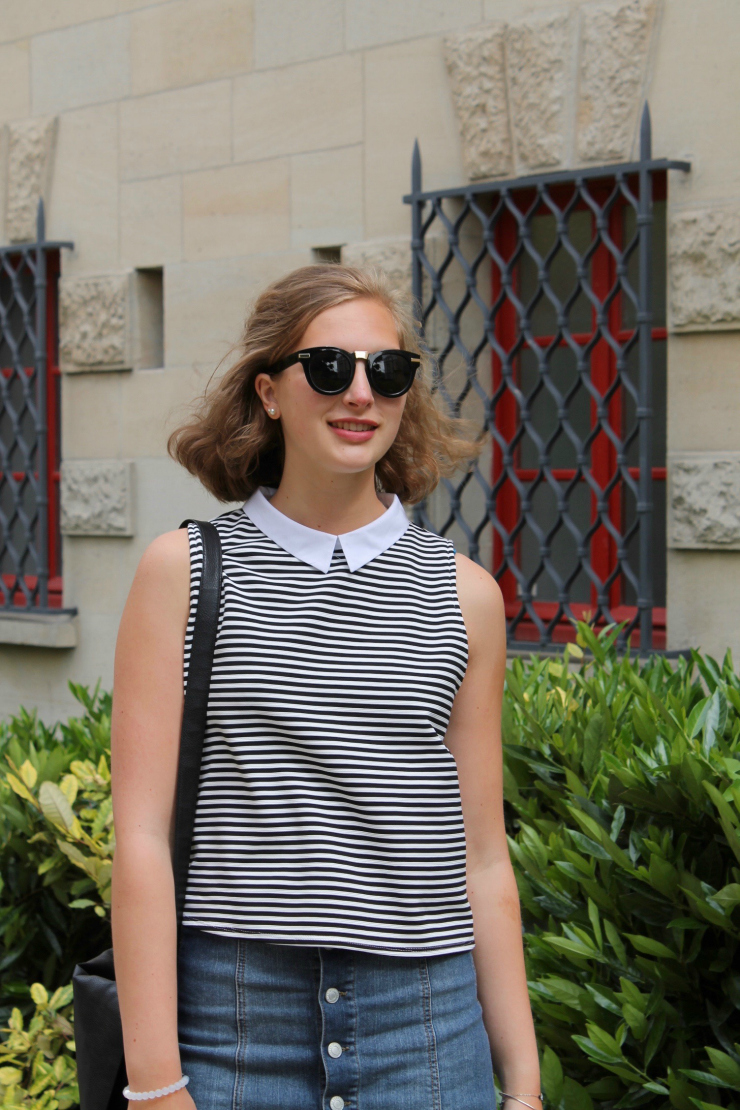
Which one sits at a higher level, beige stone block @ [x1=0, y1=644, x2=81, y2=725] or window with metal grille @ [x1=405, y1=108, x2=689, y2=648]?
window with metal grille @ [x1=405, y1=108, x2=689, y2=648]

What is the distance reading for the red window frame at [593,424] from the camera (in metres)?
5.20

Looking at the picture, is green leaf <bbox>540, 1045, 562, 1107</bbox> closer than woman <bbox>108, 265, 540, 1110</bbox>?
No

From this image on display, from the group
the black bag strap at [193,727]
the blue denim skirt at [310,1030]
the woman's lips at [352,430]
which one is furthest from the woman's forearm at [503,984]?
the woman's lips at [352,430]

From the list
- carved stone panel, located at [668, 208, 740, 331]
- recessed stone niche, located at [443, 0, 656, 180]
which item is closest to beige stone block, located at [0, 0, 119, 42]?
recessed stone niche, located at [443, 0, 656, 180]

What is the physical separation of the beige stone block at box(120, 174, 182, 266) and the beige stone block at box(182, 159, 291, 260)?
0.06m

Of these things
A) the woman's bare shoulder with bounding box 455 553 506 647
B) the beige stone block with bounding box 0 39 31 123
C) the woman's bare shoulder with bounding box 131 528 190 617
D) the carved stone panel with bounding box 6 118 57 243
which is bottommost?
the woman's bare shoulder with bounding box 455 553 506 647

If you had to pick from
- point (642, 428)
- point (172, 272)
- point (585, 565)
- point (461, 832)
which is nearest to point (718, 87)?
point (642, 428)

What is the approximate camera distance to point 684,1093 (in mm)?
2301

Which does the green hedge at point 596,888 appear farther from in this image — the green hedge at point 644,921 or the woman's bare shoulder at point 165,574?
the woman's bare shoulder at point 165,574

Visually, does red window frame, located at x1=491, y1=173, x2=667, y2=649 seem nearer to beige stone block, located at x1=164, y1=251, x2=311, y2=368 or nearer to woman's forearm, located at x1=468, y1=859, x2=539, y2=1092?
beige stone block, located at x1=164, y1=251, x2=311, y2=368

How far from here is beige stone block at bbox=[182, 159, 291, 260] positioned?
19.6ft

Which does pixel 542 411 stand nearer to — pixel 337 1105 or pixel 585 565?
pixel 585 565

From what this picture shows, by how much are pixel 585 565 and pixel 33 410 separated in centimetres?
332

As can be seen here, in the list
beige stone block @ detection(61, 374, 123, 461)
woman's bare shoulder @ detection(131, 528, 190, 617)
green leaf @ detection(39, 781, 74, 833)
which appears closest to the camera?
woman's bare shoulder @ detection(131, 528, 190, 617)
